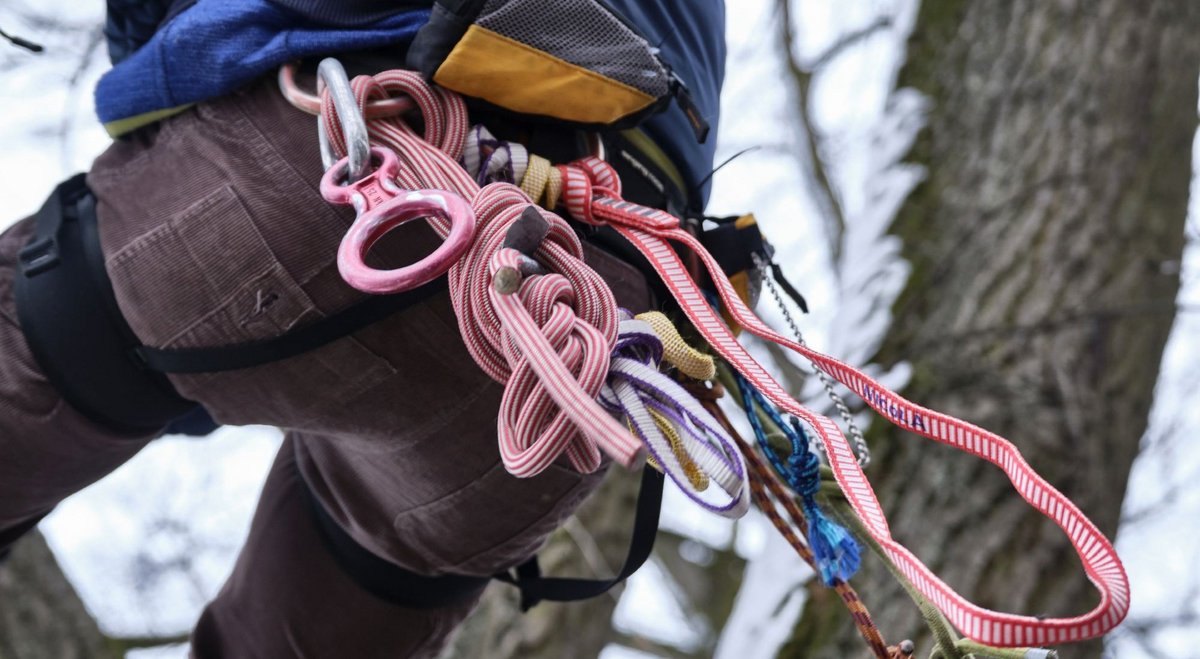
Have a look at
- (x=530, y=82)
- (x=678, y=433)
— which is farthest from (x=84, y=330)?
(x=678, y=433)

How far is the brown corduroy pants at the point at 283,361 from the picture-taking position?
2.80ft

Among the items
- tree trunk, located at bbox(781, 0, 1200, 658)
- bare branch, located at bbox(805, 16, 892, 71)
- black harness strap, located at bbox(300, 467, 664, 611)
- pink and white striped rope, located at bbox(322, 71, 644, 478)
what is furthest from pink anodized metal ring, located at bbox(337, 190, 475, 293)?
bare branch, located at bbox(805, 16, 892, 71)

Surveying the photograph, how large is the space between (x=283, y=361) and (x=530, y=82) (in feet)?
0.95

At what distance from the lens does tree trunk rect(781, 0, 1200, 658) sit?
165 cm

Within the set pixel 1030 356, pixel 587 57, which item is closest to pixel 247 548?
pixel 587 57

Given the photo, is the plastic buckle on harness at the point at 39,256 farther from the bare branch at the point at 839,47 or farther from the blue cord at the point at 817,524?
the bare branch at the point at 839,47

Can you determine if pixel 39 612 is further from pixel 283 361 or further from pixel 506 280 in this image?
pixel 506 280

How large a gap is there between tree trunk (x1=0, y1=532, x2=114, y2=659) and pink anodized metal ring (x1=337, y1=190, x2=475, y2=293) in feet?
3.75

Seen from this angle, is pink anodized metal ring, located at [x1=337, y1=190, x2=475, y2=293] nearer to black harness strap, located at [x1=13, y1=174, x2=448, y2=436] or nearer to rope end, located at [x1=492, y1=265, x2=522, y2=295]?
rope end, located at [x1=492, y1=265, x2=522, y2=295]

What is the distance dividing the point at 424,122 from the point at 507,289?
0.25 meters

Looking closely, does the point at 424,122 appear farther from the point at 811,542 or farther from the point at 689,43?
the point at 811,542

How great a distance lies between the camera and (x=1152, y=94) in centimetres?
207

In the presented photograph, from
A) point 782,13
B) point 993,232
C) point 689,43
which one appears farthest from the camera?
point 782,13

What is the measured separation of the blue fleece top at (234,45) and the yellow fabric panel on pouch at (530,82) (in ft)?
0.24
